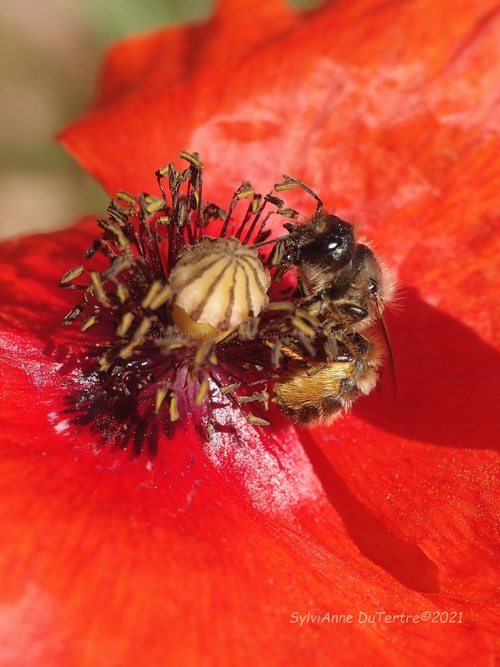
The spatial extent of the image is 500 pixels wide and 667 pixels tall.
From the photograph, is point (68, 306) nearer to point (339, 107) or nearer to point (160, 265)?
point (160, 265)

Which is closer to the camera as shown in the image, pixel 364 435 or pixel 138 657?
pixel 138 657

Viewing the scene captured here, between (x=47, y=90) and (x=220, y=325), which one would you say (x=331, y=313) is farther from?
(x=47, y=90)

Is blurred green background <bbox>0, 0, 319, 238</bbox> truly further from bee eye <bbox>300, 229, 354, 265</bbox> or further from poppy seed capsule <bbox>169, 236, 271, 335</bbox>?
bee eye <bbox>300, 229, 354, 265</bbox>

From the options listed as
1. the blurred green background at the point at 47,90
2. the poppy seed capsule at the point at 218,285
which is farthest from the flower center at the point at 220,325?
the blurred green background at the point at 47,90

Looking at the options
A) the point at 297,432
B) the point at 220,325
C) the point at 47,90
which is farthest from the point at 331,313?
the point at 47,90

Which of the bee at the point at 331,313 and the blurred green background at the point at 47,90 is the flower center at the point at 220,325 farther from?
the blurred green background at the point at 47,90

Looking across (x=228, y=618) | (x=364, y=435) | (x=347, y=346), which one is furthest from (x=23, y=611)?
(x=364, y=435)
